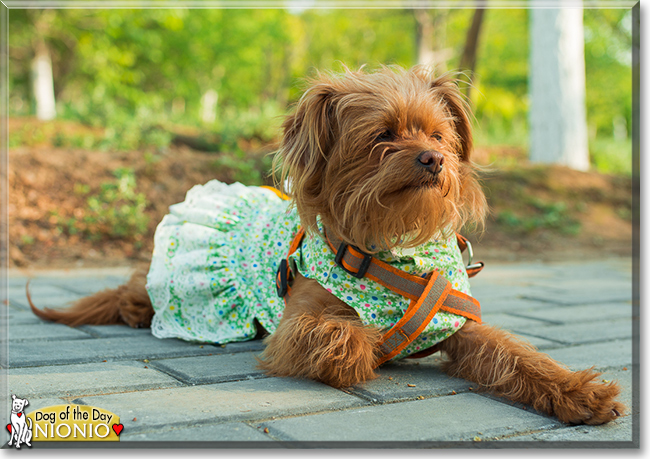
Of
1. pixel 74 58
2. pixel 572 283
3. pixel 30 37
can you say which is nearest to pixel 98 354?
pixel 572 283

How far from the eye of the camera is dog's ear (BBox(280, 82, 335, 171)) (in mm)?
2545

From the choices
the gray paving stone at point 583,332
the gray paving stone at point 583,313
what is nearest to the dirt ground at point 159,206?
the gray paving stone at point 583,313

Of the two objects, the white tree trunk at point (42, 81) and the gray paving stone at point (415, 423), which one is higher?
the white tree trunk at point (42, 81)

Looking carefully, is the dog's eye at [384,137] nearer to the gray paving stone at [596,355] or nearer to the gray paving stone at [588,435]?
the gray paving stone at [588,435]

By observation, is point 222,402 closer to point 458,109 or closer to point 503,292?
point 458,109

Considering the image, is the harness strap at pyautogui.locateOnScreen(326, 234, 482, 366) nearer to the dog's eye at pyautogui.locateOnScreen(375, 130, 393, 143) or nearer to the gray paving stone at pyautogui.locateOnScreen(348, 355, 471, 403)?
the gray paving stone at pyautogui.locateOnScreen(348, 355, 471, 403)

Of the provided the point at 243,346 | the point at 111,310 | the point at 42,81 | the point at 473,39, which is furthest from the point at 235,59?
the point at 243,346

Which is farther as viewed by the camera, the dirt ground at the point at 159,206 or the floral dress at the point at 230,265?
the dirt ground at the point at 159,206

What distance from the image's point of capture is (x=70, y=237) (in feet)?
21.5

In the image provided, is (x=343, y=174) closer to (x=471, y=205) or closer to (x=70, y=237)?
(x=471, y=205)

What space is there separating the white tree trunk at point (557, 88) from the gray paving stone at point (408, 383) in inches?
360

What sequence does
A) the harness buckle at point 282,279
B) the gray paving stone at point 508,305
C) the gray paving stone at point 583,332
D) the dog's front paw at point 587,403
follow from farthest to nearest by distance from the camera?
1. the gray paving stone at point 508,305
2. the gray paving stone at point 583,332
3. the harness buckle at point 282,279
4. the dog's front paw at point 587,403

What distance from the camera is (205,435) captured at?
1.84 metres

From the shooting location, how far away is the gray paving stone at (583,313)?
13.5ft
